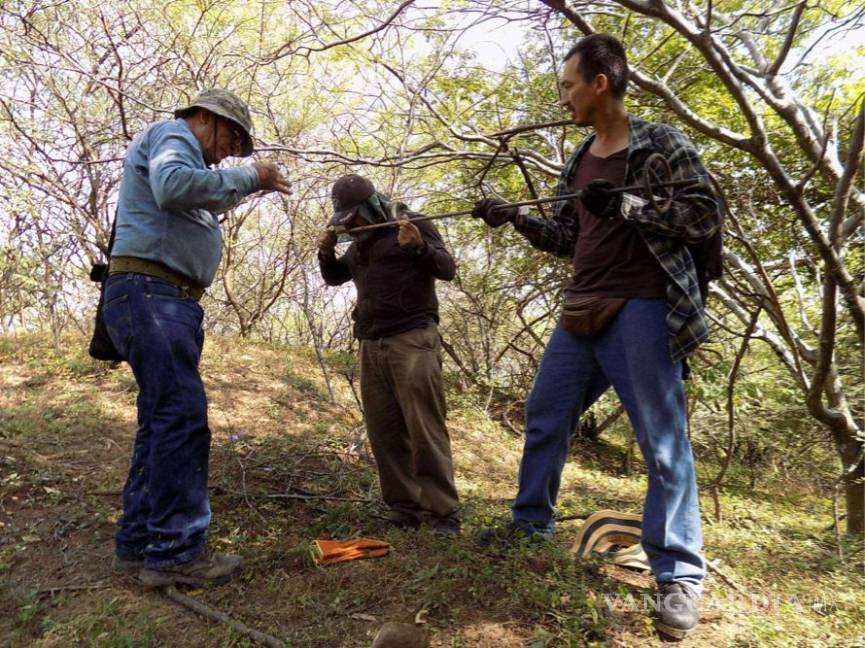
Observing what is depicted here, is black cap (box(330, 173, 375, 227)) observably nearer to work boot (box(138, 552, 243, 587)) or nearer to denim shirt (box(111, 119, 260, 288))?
denim shirt (box(111, 119, 260, 288))

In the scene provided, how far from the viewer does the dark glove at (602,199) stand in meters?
2.08

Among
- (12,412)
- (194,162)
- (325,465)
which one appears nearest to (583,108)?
(194,162)

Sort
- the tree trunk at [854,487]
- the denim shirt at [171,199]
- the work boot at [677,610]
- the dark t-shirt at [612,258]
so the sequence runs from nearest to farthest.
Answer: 1. the work boot at [677,610]
2. the dark t-shirt at [612,258]
3. the denim shirt at [171,199]
4. the tree trunk at [854,487]

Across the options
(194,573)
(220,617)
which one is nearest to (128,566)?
(194,573)

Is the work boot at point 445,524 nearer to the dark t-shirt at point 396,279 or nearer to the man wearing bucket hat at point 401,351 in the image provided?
the man wearing bucket hat at point 401,351

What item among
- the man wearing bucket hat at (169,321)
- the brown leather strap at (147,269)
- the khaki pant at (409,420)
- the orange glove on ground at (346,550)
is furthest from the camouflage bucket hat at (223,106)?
the orange glove on ground at (346,550)

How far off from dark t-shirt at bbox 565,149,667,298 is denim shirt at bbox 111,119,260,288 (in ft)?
4.60

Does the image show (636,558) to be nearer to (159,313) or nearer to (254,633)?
(254,633)

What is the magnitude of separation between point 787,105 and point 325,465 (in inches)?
145

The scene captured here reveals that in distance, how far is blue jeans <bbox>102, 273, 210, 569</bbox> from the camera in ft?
7.75

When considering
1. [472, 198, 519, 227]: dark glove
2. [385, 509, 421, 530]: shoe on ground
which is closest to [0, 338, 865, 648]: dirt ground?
[385, 509, 421, 530]: shoe on ground

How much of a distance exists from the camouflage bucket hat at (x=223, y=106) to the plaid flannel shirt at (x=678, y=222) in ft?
5.40

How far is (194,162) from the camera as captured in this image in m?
2.39

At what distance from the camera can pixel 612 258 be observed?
88.2 inches
